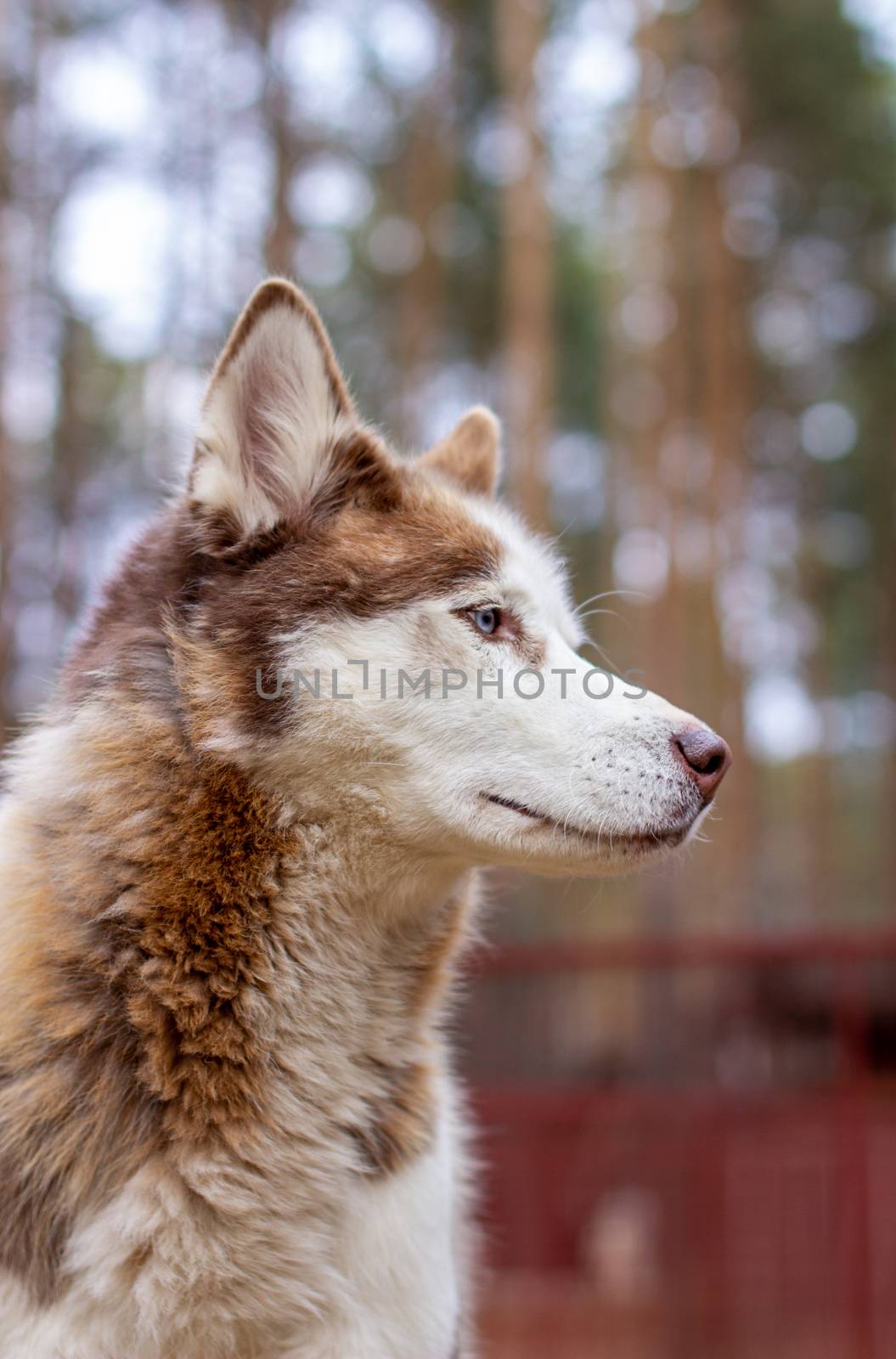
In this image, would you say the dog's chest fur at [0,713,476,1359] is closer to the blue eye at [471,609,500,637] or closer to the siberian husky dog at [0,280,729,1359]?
the siberian husky dog at [0,280,729,1359]

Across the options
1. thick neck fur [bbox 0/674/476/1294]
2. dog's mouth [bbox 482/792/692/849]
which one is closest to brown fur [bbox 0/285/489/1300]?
thick neck fur [bbox 0/674/476/1294]

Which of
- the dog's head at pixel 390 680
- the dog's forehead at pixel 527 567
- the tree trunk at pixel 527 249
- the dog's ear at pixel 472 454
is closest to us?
the dog's head at pixel 390 680

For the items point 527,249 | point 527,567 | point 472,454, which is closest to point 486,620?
point 527,567

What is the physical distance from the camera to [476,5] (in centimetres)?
1603

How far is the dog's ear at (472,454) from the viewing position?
3342mm

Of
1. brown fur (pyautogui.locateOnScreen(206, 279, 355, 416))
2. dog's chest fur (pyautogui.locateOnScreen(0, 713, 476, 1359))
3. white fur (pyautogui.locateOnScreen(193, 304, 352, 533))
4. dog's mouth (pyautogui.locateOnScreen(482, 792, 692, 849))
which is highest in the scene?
brown fur (pyautogui.locateOnScreen(206, 279, 355, 416))

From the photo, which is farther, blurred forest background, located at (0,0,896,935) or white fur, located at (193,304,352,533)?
blurred forest background, located at (0,0,896,935)

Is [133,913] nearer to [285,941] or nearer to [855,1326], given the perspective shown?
[285,941]

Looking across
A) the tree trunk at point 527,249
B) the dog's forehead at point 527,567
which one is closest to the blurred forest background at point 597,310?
the tree trunk at point 527,249

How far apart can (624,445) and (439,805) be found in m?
17.2

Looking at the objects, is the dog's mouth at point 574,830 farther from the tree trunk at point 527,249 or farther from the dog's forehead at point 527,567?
the tree trunk at point 527,249

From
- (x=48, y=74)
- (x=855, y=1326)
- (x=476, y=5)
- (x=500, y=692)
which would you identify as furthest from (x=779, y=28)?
(x=500, y=692)

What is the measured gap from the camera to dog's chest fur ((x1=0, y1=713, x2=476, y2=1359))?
2.23m

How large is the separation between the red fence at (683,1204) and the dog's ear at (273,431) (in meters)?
4.36
